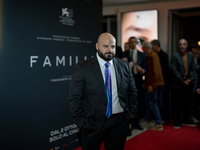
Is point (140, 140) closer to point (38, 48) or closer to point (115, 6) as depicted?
point (38, 48)

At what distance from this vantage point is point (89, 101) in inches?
94.8

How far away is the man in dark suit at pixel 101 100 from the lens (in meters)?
2.38

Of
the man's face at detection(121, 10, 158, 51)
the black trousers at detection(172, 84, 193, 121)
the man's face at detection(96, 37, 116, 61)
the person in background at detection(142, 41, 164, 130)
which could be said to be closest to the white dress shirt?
the man's face at detection(96, 37, 116, 61)

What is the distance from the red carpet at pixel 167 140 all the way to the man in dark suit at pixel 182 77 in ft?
1.17

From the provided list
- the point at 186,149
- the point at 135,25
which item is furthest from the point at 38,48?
the point at 135,25

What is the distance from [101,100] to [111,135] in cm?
37

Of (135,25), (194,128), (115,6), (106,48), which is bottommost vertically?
(194,128)

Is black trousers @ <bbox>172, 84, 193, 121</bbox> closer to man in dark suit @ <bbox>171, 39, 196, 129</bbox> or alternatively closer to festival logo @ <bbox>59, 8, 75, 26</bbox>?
man in dark suit @ <bbox>171, 39, 196, 129</bbox>

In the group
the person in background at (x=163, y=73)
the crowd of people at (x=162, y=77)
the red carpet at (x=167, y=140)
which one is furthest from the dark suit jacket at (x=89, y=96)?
the person in background at (x=163, y=73)

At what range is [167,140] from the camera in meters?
4.53

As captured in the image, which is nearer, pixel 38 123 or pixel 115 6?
pixel 38 123

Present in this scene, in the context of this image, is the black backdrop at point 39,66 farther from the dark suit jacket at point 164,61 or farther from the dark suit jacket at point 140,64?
the dark suit jacket at point 164,61

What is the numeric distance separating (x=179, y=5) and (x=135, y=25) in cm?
126

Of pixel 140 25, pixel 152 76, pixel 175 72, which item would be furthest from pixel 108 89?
pixel 140 25
